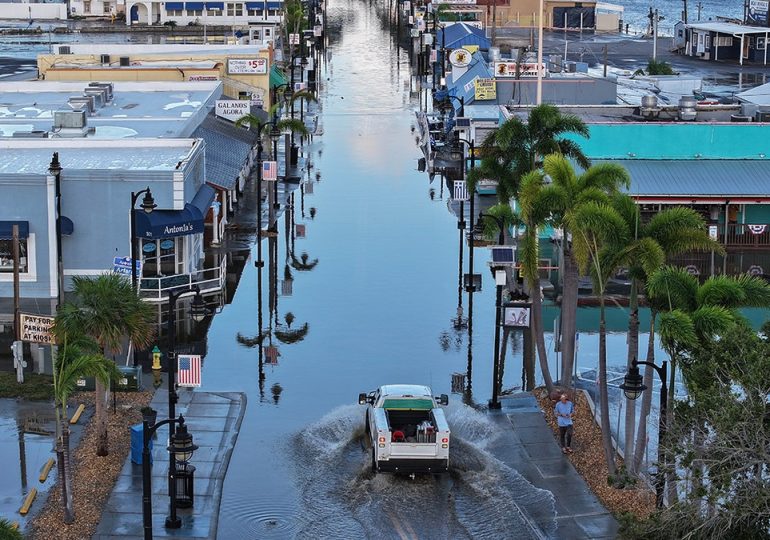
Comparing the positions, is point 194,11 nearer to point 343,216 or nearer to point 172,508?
point 343,216

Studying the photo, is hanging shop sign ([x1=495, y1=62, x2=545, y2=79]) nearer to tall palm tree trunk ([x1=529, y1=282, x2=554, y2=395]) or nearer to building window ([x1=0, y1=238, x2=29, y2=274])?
building window ([x1=0, y1=238, x2=29, y2=274])

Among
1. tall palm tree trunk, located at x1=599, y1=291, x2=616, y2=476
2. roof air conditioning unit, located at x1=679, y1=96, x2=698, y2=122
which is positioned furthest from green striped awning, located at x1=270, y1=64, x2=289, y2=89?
tall palm tree trunk, located at x1=599, y1=291, x2=616, y2=476

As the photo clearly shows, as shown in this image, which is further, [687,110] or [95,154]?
[687,110]

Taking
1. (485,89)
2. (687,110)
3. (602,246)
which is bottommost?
(485,89)

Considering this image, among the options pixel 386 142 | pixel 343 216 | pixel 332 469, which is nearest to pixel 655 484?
pixel 332 469

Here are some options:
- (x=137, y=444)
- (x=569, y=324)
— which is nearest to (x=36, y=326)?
(x=137, y=444)

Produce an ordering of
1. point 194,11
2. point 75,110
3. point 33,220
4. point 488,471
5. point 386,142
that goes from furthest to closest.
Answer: point 194,11 → point 386,142 → point 75,110 → point 33,220 → point 488,471

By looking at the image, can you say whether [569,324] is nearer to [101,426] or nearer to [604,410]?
[604,410]
